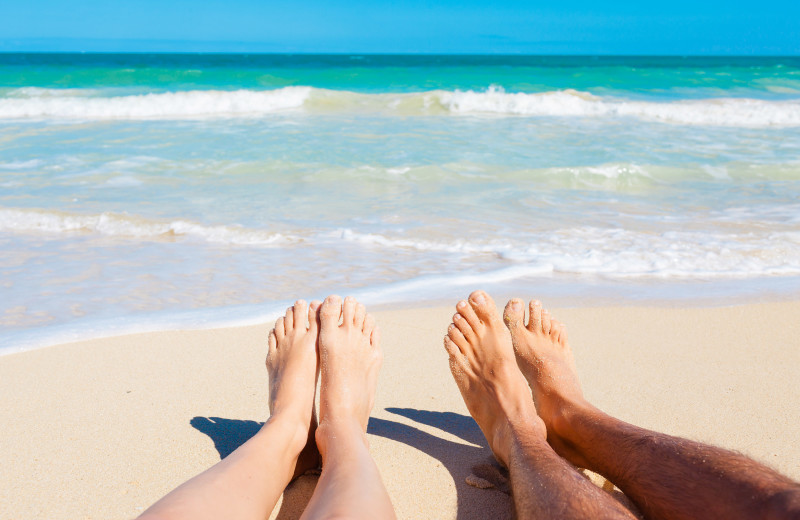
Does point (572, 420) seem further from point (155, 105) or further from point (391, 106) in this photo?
point (155, 105)

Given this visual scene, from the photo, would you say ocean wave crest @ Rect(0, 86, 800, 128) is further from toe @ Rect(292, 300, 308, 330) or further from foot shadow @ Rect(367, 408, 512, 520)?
foot shadow @ Rect(367, 408, 512, 520)

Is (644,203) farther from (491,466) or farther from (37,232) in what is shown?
(37,232)

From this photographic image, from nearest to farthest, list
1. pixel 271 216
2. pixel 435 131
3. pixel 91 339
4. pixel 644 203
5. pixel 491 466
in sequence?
1. pixel 491 466
2. pixel 91 339
3. pixel 271 216
4. pixel 644 203
5. pixel 435 131

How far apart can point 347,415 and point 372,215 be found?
3439mm

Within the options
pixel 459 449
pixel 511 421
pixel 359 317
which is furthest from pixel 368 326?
pixel 511 421

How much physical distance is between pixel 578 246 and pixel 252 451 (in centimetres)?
316

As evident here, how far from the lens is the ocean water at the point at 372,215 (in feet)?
11.6

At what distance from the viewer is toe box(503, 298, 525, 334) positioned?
2.50 m

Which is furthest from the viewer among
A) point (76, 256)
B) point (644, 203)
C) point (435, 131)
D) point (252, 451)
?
point (435, 131)

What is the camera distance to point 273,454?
1699 millimetres

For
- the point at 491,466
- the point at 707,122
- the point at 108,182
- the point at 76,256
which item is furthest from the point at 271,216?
the point at 707,122

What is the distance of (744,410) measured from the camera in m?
2.21

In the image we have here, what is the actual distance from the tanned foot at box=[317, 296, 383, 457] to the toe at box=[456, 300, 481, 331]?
0.33m

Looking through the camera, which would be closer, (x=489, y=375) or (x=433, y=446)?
(x=433, y=446)
